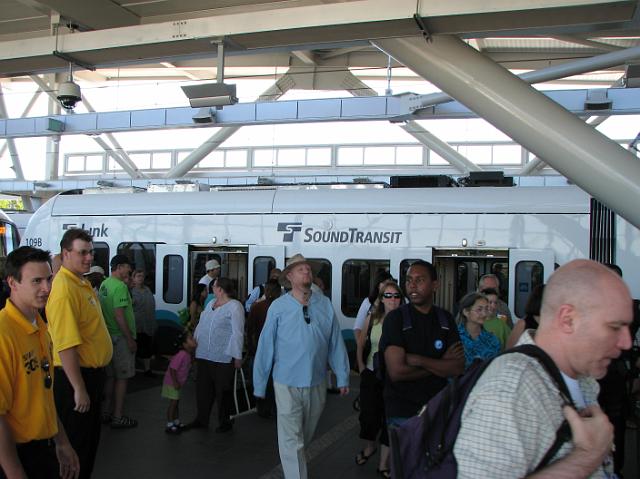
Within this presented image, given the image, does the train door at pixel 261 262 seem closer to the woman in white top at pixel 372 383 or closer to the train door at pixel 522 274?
the train door at pixel 522 274

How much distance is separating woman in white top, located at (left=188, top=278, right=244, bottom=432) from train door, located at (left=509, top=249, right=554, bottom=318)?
447 centimetres

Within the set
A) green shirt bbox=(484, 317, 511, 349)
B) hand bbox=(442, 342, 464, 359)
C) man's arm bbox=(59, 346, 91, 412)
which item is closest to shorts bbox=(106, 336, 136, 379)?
man's arm bbox=(59, 346, 91, 412)

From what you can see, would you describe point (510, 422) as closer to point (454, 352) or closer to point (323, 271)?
point (454, 352)

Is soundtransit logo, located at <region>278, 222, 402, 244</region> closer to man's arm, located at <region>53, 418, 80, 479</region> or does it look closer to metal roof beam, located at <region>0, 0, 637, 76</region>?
metal roof beam, located at <region>0, 0, 637, 76</region>

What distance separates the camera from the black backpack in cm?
196

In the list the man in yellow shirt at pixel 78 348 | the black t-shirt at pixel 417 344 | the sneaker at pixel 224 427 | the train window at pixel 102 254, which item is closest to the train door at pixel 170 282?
the train window at pixel 102 254

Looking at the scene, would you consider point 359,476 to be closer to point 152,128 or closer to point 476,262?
point 476,262

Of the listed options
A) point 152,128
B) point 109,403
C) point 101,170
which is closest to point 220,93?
point 109,403

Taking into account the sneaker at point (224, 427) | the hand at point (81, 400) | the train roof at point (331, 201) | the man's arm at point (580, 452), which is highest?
the train roof at point (331, 201)

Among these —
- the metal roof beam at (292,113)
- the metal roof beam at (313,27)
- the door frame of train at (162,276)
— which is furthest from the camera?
the door frame of train at (162,276)

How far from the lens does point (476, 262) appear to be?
1065 centimetres

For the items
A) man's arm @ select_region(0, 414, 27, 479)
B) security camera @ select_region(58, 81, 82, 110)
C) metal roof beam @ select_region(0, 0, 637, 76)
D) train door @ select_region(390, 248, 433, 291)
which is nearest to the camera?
man's arm @ select_region(0, 414, 27, 479)

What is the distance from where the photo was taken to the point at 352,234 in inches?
424

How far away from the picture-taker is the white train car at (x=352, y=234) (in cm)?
979
